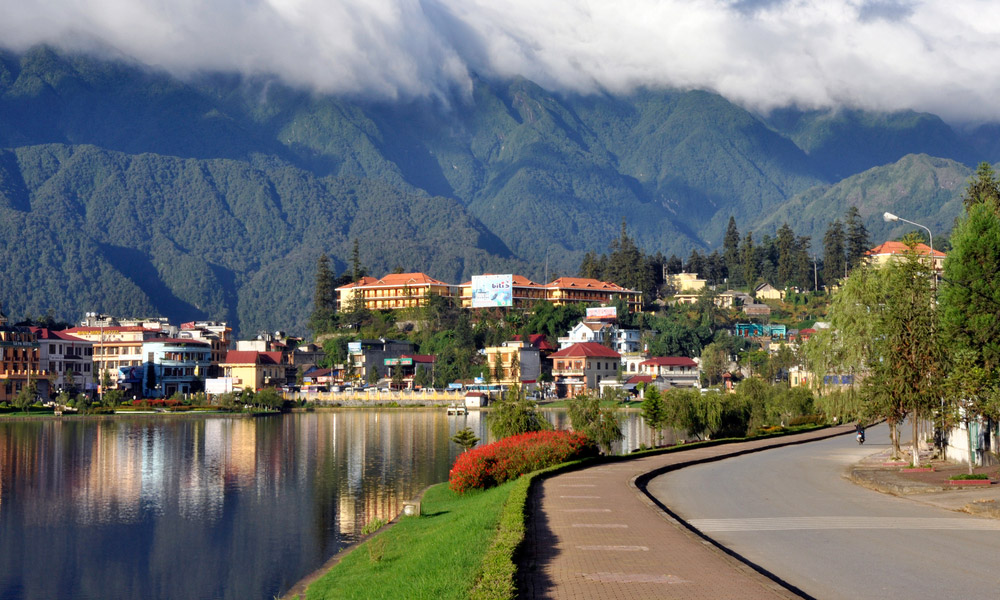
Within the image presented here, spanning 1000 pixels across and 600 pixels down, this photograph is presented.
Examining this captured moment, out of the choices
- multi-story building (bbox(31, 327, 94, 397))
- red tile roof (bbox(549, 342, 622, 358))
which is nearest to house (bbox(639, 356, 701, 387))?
red tile roof (bbox(549, 342, 622, 358))

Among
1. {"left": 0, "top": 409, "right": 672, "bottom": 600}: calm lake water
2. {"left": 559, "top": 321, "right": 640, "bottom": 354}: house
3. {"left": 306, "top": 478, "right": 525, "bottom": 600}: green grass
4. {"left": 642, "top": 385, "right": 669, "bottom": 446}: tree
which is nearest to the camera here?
{"left": 306, "top": 478, "right": 525, "bottom": 600}: green grass

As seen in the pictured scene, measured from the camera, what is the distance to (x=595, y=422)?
181 ft

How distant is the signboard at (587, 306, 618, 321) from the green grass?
486ft

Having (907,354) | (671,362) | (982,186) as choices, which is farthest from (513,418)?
(671,362)

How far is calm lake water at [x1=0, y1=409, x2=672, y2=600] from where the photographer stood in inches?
1225

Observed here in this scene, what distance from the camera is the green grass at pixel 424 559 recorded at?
19.3 meters

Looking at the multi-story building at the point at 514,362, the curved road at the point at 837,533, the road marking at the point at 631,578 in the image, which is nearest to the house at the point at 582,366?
the multi-story building at the point at 514,362

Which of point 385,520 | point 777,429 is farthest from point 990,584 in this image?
point 777,429

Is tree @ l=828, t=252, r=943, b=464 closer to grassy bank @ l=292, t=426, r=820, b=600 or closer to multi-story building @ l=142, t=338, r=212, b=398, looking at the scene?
grassy bank @ l=292, t=426, r=820, b=600

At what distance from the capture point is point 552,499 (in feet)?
99.8

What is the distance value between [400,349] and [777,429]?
111519 mm

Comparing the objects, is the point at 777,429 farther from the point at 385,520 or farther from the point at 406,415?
the point at 406,415

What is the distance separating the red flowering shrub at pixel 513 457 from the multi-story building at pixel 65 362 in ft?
354

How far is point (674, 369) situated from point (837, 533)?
13475 cm
